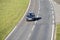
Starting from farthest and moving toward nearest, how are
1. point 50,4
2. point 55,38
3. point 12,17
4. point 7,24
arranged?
point 50,4 → point 12,17 → point 7,24 → point 55,38

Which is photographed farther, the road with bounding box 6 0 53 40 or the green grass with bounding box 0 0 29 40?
the green grass with bounding box 0 0 29 40

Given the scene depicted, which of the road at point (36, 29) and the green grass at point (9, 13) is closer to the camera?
the road at point (36, 29)

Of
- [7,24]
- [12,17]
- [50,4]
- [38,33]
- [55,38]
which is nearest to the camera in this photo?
[55,38]

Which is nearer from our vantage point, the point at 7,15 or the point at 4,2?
the point at 7,15

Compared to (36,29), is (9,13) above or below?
above

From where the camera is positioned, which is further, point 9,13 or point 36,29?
point 9,13

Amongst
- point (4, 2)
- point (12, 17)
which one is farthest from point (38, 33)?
point (4, 2)

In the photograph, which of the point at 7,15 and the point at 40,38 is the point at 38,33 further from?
the point at 7,15

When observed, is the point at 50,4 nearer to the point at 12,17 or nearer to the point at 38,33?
the point at 12,17
